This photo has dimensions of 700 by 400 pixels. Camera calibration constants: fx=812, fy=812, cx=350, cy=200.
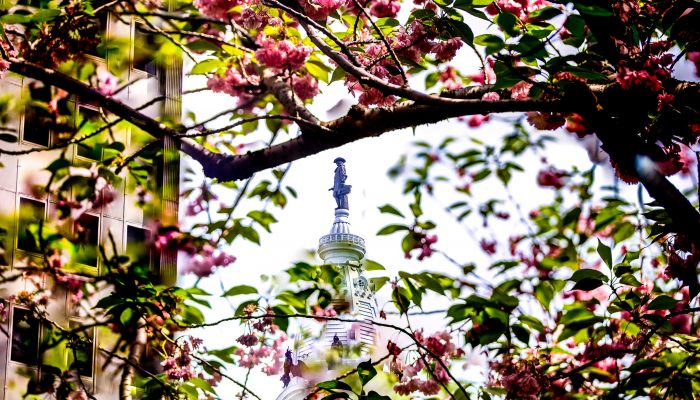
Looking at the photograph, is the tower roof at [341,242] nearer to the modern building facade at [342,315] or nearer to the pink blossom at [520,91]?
the modern building facade at [342,315]

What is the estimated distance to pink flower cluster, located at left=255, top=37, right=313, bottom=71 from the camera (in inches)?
115

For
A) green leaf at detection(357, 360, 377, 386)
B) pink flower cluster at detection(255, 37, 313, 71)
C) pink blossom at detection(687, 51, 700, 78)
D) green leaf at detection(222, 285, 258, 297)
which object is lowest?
green leaf at detection(357, 360, 377, 386)

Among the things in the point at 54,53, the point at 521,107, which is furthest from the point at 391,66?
the point at 54,53

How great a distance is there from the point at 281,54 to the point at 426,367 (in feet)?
5.64

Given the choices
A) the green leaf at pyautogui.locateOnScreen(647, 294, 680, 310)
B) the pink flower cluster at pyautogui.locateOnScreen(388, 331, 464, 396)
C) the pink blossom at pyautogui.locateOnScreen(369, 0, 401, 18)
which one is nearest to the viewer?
the green leaf at pyautogui.locateOnScreen(647, 294, 680, 310)

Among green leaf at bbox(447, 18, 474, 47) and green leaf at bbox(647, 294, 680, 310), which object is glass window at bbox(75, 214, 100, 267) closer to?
green leaf at bbox(447, 18, 474, 47)

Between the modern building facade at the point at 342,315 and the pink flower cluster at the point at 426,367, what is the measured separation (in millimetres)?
370

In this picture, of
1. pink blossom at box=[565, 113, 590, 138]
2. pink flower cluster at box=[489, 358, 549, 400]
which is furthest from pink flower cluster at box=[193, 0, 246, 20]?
pink flower cluster at box=[489, 358, 549, 400]

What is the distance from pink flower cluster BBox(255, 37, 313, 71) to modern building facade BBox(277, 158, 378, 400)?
85 cm

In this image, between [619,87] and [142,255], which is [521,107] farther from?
[142,255]

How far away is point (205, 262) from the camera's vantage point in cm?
347

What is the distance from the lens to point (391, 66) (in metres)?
3.05

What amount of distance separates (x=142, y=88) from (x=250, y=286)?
243 inches

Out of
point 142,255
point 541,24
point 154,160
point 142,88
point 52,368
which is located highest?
point 142,88
